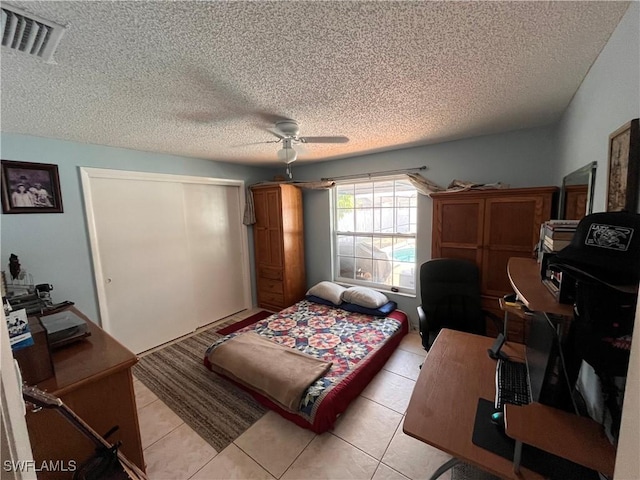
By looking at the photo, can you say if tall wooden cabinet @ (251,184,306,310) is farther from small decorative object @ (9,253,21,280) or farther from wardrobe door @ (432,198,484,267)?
small decorative object @ (9,253,21,280)

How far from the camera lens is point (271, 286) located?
403 centimetres

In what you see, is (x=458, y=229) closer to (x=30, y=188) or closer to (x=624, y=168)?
(x=624, y=168)

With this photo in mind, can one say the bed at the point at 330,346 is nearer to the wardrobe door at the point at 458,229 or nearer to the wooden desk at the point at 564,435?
the wardrobe door at the point at 458,229

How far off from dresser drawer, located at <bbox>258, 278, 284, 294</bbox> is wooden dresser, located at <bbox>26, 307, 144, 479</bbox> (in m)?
2.42

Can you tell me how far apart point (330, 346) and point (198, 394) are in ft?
4.12

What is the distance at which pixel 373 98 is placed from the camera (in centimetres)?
170

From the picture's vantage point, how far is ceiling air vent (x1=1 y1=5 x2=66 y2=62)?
924 mm

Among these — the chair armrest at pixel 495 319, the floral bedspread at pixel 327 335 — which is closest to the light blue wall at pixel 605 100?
the chair armrest at pixel 495 319

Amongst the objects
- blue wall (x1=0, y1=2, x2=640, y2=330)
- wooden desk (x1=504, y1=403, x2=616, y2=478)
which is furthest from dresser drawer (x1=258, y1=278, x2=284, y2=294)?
wooden desk (x1=504, y1=403, x2=616, y2=478)

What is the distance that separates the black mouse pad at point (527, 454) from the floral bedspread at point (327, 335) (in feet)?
3.49

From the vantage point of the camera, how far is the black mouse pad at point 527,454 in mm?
892

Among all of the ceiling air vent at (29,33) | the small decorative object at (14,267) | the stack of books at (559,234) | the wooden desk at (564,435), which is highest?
the ceiling air vent at (29,33)

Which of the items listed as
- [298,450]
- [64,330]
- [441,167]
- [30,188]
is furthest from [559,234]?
[30,188]

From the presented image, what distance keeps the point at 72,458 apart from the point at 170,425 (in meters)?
0.83
